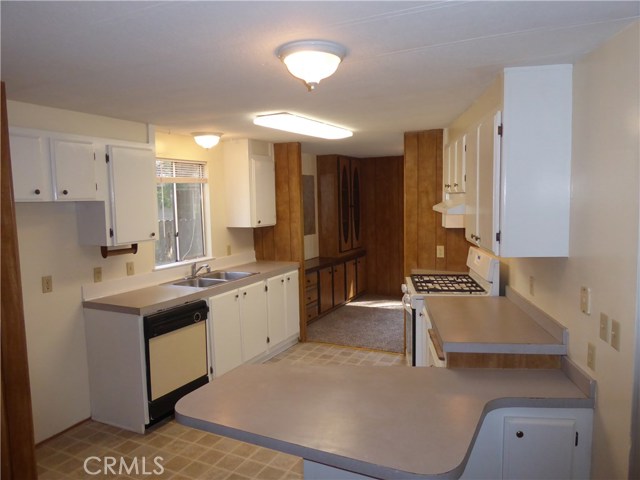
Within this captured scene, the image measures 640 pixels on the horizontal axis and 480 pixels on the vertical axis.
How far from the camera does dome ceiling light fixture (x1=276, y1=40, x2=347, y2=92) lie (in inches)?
72.0

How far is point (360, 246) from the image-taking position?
778 centimetres

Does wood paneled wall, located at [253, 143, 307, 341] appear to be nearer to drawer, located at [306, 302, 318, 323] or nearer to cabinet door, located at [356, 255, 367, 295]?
drawer, located at [306, 302, 318, 323]

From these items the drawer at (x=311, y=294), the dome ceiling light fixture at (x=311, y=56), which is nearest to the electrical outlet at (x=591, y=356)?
the dome ceiling light fixture at (x=311, y=56)

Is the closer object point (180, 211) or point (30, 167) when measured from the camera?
point (30, 167)

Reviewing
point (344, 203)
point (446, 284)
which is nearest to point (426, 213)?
point (446, 284)

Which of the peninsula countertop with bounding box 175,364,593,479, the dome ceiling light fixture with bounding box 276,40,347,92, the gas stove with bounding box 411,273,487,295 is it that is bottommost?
the peninsula countertop with bounding box 175,364,593,479

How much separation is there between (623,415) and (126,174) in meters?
3.42

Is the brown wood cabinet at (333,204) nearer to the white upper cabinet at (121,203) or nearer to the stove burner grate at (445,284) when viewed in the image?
the stove burner grate at (445,284)

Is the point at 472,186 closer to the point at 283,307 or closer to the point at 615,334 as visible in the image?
the point at 615,334

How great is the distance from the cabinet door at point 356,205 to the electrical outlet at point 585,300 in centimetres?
547

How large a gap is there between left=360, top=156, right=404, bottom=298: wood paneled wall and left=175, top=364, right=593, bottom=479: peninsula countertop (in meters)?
5.35

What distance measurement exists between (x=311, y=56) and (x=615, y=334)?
1640 millimetres

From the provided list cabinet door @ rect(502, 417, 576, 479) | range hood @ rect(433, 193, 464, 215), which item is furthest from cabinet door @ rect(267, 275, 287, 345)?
cabinet door @ rect(502, 417, 576, 479)

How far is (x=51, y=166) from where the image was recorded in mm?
3000
